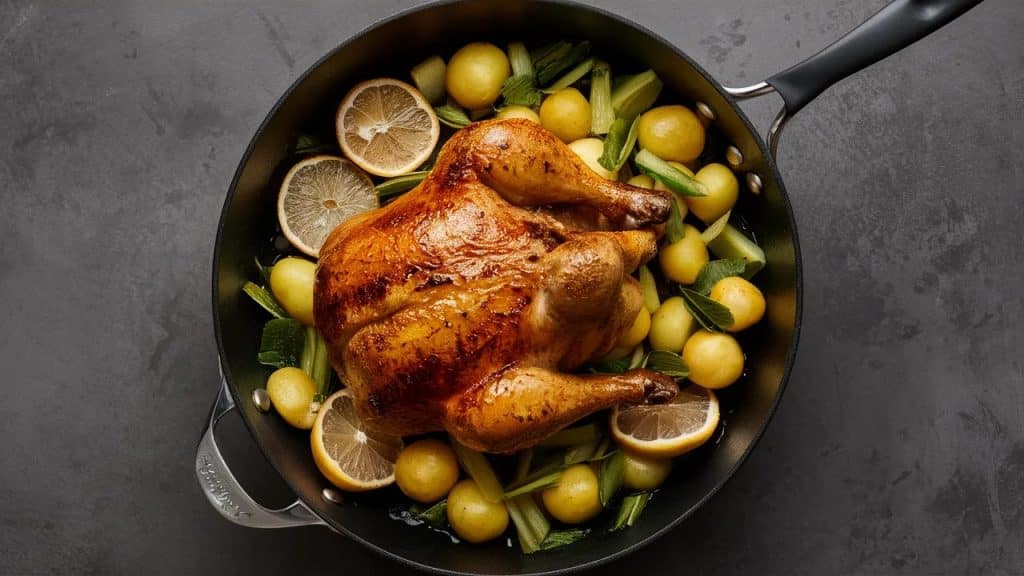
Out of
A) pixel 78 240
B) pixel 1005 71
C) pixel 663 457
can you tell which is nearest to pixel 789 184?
pixel 1005 71

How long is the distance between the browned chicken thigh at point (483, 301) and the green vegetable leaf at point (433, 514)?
396 millimetres

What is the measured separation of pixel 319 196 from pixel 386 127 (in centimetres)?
29

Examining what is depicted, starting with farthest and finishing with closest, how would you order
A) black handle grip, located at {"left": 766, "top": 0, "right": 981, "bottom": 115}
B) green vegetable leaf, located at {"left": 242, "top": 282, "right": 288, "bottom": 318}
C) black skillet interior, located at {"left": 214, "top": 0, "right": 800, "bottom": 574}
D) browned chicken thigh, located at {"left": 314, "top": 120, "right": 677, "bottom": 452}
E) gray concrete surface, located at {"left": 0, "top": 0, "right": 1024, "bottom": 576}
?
gray concrete surface, located at {"left": 0, "top": 0, "right": 1024, "bottom": 576} → green vegetable leaf, located at {"left": 242, "top": 282, "right": 288, "bottom": 318} → black skillet interior, located at {"left": 214, "top": 0, "right": 800, "bottom": 574} → black handle grip, located at {"left": 766, "top": 0, "right": 981, "bottom": 115} → browned chicken thigh, located at {"left": 314, "top": 120, "right": 677, "bottom": 452}

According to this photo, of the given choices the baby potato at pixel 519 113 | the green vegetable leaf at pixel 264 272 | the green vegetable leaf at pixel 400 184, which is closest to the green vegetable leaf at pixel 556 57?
the baby potato at pixel 519 113

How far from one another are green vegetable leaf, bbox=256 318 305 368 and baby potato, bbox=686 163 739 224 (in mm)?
1238

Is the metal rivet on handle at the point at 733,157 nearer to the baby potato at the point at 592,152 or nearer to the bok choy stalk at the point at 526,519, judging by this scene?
the baby potato at the point at 592,152

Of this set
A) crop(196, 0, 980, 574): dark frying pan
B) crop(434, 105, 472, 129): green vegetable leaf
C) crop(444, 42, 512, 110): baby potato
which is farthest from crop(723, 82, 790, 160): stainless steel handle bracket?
crop(434, 105, 472, 129): green vegetable leaf

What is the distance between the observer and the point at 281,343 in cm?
289

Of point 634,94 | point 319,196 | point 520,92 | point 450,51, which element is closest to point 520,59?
point 520,92

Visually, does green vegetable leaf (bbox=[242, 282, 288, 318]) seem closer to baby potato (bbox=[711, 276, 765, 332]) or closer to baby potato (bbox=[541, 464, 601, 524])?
baby potato (bbox=[541, 464, 601, 524])

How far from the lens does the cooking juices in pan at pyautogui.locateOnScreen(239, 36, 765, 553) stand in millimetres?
2768

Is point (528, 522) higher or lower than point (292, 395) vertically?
lower

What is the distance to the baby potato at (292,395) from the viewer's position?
280 centimetres

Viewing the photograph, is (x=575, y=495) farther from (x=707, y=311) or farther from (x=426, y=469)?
(x=707, y=311)
